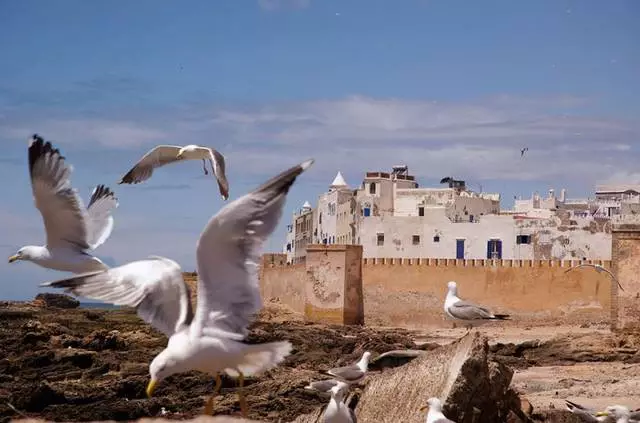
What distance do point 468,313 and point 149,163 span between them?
402cm

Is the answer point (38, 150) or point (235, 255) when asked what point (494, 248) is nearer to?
point (38, 150)

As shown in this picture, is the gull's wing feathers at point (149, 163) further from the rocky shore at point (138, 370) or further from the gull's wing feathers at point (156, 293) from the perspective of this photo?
the gull's wing feathers at point (156, 293)

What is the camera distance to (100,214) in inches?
457

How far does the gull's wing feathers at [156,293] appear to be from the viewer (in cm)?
679

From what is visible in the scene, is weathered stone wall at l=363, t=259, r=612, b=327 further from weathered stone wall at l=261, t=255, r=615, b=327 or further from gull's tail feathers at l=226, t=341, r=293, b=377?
gull's tail feathers at l=226, t=341, r=293, b=377

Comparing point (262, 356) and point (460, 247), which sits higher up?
point (460, 247)

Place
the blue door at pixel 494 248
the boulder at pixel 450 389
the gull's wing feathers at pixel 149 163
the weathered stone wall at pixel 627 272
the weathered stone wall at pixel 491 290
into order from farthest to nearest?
the blue door at pixel 494 248 < the weathered stone wall at pixel 491 290 < the weathered stone wall at pixel 627 272 < the gull's wing feathers at pixel 149 163 < the boulder at pixel 450 389

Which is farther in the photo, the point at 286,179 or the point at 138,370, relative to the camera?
the point at 138,370

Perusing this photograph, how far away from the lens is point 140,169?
1338 centimetres

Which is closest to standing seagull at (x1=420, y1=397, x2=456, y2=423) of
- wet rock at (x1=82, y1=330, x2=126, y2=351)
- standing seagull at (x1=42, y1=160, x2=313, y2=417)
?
standing seagull at (x1=42, y1=160, x2=313, y2=417)

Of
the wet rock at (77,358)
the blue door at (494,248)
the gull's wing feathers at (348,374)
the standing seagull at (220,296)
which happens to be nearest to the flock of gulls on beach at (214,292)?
the standing seagull at (220,296)

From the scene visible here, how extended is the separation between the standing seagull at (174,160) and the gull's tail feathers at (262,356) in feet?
16.5

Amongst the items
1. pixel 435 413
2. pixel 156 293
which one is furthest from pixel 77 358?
pixel 156 293

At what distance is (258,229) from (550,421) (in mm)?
6123
